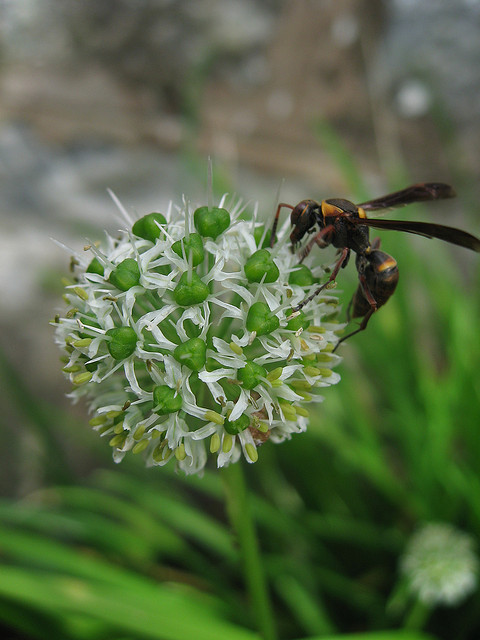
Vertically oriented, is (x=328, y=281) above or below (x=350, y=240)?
below

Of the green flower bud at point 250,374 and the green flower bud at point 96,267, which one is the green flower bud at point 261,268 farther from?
the green flower bud at point 96,267

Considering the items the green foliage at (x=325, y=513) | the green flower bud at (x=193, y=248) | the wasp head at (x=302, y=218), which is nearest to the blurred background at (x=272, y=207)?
the green foliage at (x=325, y=513)

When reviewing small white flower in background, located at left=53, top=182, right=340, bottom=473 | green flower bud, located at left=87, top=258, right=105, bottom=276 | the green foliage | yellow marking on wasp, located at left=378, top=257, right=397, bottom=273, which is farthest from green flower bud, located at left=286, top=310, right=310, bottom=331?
the green foliage

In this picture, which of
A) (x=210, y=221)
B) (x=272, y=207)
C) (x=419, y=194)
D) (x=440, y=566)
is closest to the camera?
(x=210, y=221)

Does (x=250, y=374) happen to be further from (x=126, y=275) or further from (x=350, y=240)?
(x=350, y=240)

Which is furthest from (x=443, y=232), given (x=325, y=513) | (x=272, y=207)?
(x=325, y=513)

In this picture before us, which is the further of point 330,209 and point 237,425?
point 330,209
